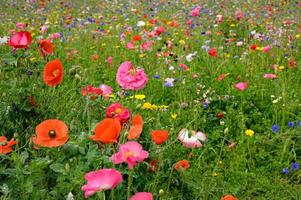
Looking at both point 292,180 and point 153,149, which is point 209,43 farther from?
point 153,149

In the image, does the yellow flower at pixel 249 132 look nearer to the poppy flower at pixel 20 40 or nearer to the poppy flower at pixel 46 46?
the poppy flower at pixel 46 46

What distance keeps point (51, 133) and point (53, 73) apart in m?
0.29

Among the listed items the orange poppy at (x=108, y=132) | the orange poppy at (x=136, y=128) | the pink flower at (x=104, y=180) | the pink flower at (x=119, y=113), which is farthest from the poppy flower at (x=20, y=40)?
the pink flower at (x=104, y=180)

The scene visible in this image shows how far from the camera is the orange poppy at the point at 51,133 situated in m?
1.40

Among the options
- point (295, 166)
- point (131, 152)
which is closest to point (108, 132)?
point (131, 152)

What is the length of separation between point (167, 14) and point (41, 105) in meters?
3.97

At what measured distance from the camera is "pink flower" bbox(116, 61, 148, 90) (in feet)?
4.89

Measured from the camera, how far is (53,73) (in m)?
1.61

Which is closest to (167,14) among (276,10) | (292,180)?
(276,10)

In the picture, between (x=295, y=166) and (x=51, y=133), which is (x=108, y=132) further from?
(x=295, y=166)

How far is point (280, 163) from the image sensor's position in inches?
96.2

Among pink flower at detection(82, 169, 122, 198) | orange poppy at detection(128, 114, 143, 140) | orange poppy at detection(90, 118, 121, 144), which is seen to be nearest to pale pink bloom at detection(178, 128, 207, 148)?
orange poppy at detection(128, 114, 143, 140)

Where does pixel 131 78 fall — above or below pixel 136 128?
above

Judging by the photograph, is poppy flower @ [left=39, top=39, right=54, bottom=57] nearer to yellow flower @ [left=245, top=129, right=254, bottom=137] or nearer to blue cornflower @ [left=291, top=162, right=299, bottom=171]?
yellow flower @ [left=245, top=129, right=254, bottom=137]
